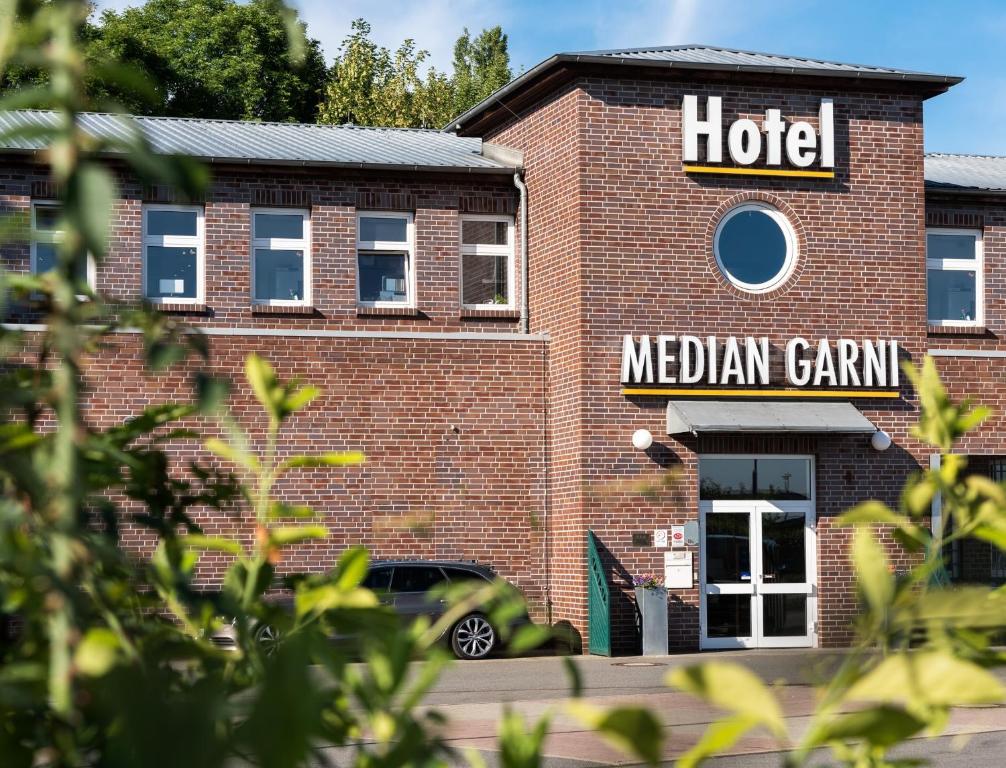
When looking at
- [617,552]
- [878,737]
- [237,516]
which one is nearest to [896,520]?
[878,737]

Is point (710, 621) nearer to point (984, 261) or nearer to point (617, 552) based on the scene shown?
point (617, 552)

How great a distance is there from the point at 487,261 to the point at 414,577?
5065 millimetres

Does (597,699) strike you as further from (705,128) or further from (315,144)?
(315,144)

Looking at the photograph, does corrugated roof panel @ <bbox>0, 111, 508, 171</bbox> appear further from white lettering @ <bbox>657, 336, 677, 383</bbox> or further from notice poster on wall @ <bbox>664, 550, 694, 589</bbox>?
notice poster on wall @ <bbox>664, 550, 694, 589</bbox>

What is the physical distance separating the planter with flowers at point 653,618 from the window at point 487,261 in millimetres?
4786

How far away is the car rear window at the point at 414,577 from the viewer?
A: 18.5 metres

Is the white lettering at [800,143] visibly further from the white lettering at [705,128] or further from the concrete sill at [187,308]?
the concrete sill at [187,308]

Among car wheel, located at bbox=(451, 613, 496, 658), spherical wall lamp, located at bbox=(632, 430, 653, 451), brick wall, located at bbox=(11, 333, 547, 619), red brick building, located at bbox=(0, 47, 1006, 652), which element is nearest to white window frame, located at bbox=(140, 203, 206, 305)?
red brick building, located at bbox=(0, 47, 1006, 652)

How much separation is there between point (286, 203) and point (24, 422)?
64.6 feet

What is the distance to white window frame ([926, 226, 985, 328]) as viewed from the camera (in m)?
22.2

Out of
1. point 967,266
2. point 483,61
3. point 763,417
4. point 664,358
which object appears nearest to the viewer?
point 763,417

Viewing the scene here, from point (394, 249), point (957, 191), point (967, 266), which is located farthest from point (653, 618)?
point (957, 191)

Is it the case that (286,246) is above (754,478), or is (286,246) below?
above

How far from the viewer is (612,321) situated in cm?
1956
